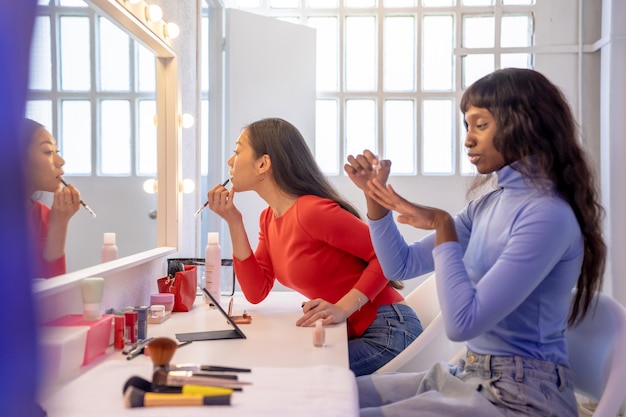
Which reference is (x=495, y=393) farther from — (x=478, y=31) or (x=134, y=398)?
(x=478, y=31)

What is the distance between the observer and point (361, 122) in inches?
154

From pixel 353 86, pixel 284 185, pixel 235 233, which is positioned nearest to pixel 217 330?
pixel 235 233

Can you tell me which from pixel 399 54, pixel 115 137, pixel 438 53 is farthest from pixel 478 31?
pixel 115 137

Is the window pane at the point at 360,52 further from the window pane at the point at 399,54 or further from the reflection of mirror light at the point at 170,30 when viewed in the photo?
the reflection of mirror light at the point at 170,30

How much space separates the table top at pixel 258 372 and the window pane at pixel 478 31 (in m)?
2.88

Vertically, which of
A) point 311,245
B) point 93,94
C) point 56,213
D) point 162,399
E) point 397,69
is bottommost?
point 162,399

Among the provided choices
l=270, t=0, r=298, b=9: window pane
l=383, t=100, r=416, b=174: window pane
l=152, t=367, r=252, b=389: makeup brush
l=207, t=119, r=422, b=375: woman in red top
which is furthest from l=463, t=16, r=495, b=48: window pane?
l=152, t=367, r=252, b=389: makeup brush

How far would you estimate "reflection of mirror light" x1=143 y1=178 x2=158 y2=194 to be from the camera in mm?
1666

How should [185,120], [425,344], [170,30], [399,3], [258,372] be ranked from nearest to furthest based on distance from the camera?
[258,372] → [425,344] → [170,30] → [185,120] → [399,3]

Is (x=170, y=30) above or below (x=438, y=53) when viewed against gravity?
below

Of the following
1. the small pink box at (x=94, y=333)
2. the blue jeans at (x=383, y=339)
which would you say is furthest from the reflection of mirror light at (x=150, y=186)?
the blue jeans at (x=383, y=339)

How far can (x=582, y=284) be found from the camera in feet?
3.88

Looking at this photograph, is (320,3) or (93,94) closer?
(93,94)

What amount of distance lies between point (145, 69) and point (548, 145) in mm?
1064
